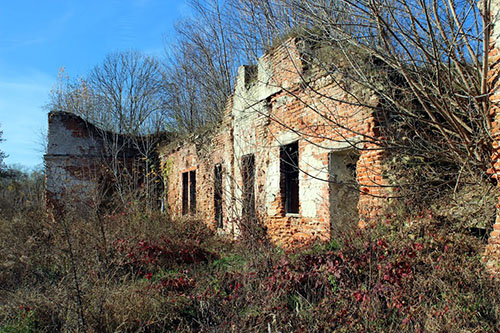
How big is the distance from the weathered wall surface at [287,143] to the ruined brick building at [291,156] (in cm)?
2

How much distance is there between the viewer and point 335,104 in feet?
23.9

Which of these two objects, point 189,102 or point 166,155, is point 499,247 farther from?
point 189,102

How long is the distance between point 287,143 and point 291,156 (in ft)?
1.39

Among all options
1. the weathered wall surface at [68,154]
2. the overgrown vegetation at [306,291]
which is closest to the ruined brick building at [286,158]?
the overgrown vegetation at [306,291]

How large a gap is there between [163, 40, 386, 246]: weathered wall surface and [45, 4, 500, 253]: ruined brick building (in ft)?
0.07

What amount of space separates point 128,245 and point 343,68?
519 cm

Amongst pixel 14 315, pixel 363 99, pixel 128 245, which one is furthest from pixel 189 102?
pixel 14 315

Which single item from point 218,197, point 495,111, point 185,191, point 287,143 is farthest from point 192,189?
point 495,111

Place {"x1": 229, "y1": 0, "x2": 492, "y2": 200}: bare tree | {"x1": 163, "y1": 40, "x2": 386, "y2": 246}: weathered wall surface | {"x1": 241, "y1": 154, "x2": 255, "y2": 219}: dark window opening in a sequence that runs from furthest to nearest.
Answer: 1. {"x1": 241, "y1": 154, "x2": 255, "y2": 219}: dark window opening
2. {"x1": 163, "y1": 40, "x2": 386, "y2": 246}: weathered wall surface
3. {"x1": 229, "y1": 0, "x2": 492, "y2": 200}: bare tree

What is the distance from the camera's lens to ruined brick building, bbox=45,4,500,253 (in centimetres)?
654

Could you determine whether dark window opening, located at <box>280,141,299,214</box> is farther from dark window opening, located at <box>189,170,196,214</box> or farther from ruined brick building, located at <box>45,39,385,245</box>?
dark window opening, located at <box>189,170,196,214</box>

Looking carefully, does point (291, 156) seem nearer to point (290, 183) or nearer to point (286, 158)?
point (286, 158)

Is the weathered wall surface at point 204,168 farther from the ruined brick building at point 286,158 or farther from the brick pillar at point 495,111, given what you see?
the brick pillar at point 495,111

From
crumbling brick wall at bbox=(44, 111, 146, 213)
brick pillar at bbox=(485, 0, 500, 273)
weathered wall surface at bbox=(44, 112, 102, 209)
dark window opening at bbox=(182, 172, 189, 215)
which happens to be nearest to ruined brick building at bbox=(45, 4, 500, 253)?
brick pillar at bbox=(485, 0, 500, 273)
